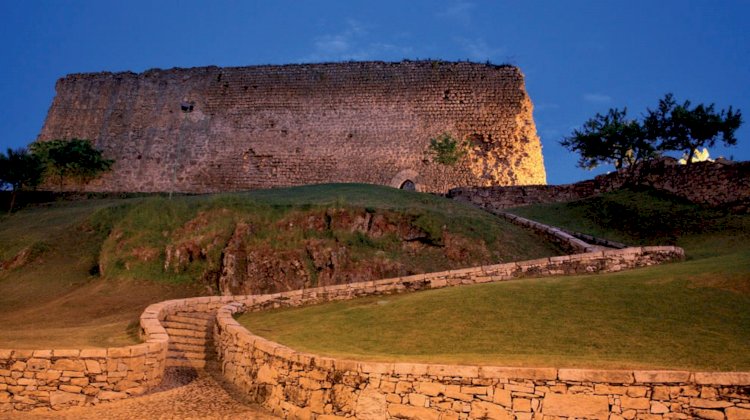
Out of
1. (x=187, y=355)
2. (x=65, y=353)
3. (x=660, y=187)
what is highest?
(x=660, y=187)

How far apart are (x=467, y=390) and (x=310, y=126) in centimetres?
3679

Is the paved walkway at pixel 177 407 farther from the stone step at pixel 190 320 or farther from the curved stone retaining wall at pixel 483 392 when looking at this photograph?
the stone step at pixel 190 320

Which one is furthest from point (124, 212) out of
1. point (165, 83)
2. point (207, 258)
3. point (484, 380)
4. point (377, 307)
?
point (165, 83)

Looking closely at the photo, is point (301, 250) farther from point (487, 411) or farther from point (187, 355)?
point (487, 411)

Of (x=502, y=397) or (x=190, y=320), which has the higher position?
(x=502, y=397)

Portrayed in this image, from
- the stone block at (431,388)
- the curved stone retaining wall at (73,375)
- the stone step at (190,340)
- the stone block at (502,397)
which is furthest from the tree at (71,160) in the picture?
the stone block at (502,397)

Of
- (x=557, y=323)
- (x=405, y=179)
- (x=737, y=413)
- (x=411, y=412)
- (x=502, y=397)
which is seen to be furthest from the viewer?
(x=405, y=179)

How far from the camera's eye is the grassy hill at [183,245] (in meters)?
20.9

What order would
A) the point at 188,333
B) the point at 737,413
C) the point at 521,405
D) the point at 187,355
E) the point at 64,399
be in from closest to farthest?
1. the point at 737,413
2. the point at 521,405
3. the point at 64,399
4. the point at 187,355
5. the point at 188,333

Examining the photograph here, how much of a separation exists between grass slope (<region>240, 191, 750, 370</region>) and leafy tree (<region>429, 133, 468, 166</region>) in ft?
79.6

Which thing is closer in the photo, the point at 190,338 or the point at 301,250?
the point at 190,338

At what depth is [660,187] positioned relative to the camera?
29562 millimetres

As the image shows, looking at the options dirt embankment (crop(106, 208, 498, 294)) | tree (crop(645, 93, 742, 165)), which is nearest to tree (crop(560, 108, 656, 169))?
tree (crop(645, 93, 742, 165))

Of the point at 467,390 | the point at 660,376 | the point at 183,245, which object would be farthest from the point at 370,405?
the point at 183,245
